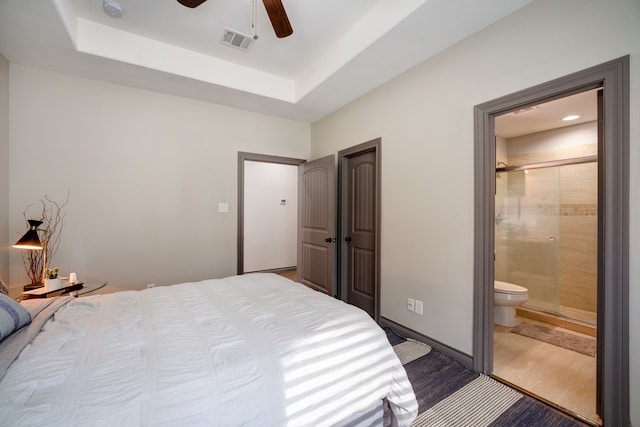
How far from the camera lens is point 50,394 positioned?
0.84 metres

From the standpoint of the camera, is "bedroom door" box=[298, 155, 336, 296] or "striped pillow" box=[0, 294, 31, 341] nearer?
"striped pillow" box=[0, 294, 31, 341]

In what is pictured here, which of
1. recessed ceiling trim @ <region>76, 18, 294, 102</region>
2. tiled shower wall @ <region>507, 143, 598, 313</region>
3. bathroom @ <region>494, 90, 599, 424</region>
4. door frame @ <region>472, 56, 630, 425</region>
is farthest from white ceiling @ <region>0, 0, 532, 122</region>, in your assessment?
tiled shower wall @ <region>507, 143, 598, 313</region>

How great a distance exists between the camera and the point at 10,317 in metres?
1.19

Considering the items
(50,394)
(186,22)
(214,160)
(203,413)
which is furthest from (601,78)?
(214,160)

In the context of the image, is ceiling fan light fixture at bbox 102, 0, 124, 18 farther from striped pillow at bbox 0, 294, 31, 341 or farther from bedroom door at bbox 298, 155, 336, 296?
bedroom door at bbox 298, 155, 336, 296

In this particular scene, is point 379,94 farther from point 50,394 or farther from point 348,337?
point 50,394

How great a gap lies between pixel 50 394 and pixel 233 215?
9.15 feet

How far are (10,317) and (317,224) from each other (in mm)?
2896

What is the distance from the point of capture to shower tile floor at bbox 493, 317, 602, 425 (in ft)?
5.90

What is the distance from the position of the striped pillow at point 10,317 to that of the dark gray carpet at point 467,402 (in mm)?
1876

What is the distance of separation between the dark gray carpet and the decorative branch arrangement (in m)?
3.18

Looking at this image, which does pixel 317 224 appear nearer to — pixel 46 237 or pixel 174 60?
pixel 174 60

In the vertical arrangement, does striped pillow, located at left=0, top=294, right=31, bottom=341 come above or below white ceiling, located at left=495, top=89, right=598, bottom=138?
below

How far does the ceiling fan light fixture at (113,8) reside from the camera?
6.85 feet
